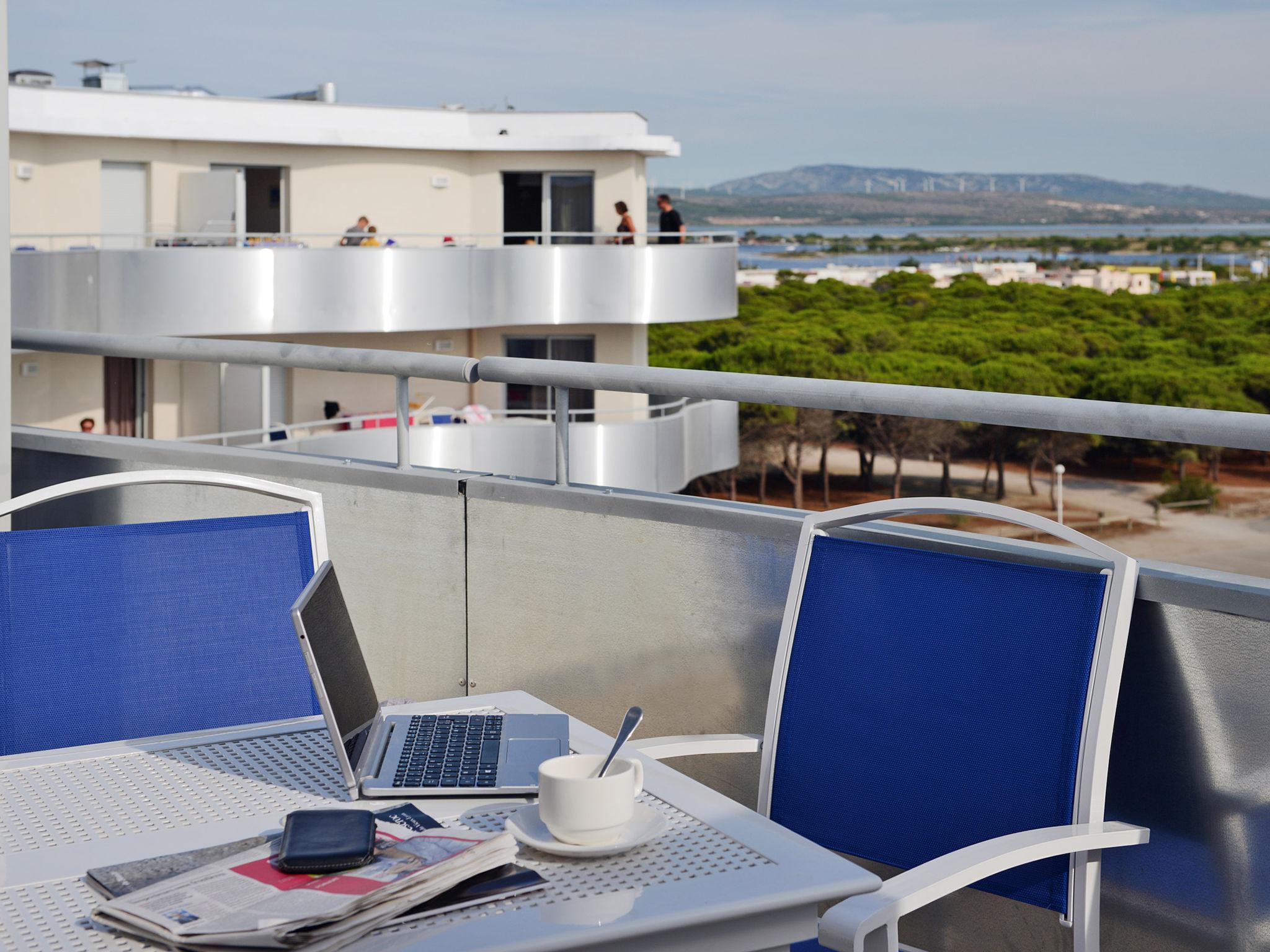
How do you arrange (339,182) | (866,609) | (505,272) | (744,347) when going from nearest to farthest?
(866,609) < (505,272) < (339,182) < (744,347)

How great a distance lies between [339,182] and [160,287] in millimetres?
6402

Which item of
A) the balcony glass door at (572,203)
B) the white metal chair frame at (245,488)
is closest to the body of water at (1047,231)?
the balcony glass door at (572,203)

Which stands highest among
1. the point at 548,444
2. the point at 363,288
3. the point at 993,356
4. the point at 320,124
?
the point at 320,124

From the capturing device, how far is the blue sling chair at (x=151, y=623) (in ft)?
8.84

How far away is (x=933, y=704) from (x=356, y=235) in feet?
70.1

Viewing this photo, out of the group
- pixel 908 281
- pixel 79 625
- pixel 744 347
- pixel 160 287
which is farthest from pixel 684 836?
pixel 908 281

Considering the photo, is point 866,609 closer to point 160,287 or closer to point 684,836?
point 684,836

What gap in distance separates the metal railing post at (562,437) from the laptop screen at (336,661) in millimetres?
1143

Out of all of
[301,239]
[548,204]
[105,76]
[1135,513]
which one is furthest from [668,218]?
[1135,513]

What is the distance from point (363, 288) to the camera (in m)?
22.6

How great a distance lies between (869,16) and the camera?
136 metres

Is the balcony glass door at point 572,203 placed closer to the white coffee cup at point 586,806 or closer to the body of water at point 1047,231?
the white coffee cup at point 586,806

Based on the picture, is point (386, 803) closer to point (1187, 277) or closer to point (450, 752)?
point (450, 752)

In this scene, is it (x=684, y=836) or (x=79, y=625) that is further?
(x=79, y=625)
